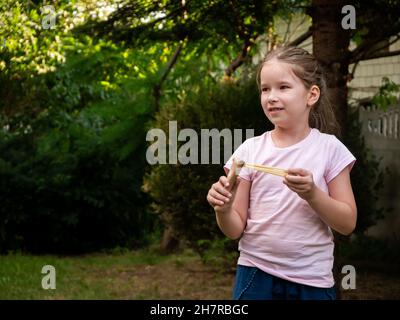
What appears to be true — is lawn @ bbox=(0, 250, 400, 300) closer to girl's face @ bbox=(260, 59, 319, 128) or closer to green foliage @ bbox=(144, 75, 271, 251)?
green foliage @ bbox=(144, 75, 271, 251)

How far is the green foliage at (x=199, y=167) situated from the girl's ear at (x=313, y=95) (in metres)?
4.06

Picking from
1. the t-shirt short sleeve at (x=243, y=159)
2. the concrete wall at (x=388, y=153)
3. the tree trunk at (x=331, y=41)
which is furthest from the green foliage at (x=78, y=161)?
the t-shirt short sleeve at (x=243, y=159)

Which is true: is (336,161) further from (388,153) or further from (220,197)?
(388,153)

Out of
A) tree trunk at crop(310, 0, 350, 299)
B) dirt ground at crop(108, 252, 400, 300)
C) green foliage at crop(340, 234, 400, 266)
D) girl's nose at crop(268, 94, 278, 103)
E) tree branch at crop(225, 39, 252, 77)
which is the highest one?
tree branch at crop(225, 39, 252, 77)

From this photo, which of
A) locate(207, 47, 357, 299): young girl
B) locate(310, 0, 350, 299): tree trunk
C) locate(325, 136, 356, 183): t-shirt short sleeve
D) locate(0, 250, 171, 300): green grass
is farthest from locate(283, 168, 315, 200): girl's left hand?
locate(0, 250, 171, 300): green grass

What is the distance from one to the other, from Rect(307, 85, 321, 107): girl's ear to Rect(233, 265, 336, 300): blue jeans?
600 mm

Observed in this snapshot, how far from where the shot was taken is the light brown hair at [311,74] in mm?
2477

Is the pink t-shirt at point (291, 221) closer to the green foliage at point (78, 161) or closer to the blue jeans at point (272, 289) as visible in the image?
the blue jeans at point (272, 289)

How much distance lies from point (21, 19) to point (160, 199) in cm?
274

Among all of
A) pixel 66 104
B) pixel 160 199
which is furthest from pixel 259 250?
pixel 66 104

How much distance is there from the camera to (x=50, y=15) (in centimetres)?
525

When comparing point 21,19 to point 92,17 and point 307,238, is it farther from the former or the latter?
point 307,238

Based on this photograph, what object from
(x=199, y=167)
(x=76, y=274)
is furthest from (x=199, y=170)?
(x=76, y=274)

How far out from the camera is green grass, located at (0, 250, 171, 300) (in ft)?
22.5
